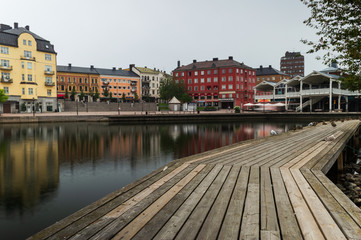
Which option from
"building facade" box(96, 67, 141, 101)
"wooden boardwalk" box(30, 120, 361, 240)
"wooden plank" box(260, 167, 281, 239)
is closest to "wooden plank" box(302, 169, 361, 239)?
"wooden boardwalk" box(30, 120, 361, 240)

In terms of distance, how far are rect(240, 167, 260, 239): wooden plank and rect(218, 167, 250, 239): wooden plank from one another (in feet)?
0.25

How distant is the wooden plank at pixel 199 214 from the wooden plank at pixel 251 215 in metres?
0.61

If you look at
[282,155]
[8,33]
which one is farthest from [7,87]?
[282,155]

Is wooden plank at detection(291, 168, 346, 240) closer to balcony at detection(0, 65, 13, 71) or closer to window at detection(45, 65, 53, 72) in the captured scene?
balcony at detection(0, 65, 13, 71)

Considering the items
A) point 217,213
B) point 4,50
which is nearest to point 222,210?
point 217,213

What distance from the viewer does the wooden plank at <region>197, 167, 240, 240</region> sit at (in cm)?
352

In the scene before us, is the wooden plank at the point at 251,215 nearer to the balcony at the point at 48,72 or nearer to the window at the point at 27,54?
the window at the point at 27,54

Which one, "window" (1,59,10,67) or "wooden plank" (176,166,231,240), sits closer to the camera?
"wooden plank" (176,166,231,240)

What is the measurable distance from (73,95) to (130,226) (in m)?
89.4

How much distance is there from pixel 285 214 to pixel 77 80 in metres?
98.2

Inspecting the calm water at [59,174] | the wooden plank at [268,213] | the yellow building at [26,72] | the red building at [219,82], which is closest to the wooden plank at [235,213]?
the wooden plank at [268,213]

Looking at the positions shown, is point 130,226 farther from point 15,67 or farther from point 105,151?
point 15,67

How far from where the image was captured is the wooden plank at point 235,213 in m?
3.53

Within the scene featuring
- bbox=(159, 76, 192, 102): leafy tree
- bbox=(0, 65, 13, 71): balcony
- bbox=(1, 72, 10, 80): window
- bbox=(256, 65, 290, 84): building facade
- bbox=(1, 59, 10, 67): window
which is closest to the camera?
bbox=(0, 65, 13, 71): balcony
